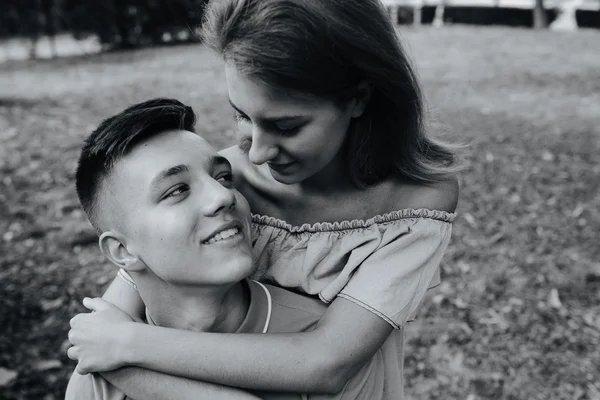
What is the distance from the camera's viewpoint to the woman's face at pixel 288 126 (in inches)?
76.2

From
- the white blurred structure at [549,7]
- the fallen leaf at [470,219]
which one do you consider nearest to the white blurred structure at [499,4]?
the white blurred structure at [549,7]

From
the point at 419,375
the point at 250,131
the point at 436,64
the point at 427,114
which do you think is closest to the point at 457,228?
the point at 419,375

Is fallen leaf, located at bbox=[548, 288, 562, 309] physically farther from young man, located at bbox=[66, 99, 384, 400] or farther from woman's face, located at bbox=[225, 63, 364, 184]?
woman's face, located at bbox=[225, 63, 364, 184]

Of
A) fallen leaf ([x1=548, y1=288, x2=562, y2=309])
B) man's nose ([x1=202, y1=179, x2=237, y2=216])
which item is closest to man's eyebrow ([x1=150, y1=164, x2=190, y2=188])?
man's nose ([x1=202, y1=179, x2=237, y2=216])

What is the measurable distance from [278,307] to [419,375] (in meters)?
2.26

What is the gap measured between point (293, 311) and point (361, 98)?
729 millimetres

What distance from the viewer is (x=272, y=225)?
2.31 metres

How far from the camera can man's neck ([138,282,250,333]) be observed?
2049mm

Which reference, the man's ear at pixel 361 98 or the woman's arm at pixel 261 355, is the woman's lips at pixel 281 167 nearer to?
the man's ear at pixel 361 98

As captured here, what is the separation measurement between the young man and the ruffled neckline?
227mm

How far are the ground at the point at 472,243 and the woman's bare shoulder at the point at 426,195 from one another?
16.3 inches

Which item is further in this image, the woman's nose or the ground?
the ground

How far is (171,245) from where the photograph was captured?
1.92 m

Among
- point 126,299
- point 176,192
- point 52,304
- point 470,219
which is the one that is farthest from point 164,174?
point 470,219
